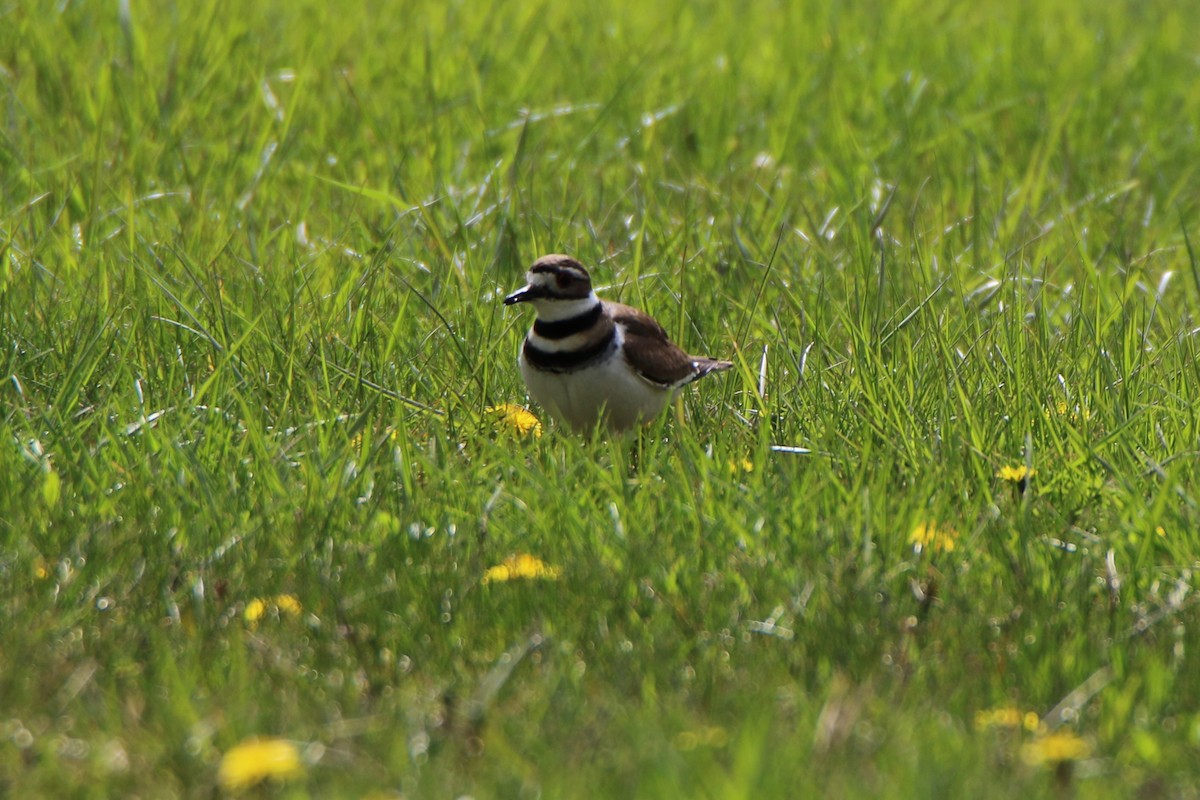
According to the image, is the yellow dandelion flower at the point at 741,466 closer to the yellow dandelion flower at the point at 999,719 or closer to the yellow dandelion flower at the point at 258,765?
the yellow dandelion flower at the point at 999,719

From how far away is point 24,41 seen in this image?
26.0 ft

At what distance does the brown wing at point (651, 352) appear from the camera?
504cm

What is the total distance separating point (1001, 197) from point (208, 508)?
425 cm

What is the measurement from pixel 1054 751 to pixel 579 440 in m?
2.02

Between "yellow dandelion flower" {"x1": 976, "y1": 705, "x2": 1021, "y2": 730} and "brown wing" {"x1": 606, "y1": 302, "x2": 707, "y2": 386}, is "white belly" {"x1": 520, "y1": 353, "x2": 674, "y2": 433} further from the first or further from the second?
"yellow dandelion flower" {"x1": 976, "y1": 705, "x2": 1021, "y2": 730}

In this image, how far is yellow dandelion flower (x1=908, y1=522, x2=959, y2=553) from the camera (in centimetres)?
385

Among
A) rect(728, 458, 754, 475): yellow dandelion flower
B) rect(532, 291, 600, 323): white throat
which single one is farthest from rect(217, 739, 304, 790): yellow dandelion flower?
rect(532, 291, 600, 323): white throat

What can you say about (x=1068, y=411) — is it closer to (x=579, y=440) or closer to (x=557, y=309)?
(x=579, y=440)

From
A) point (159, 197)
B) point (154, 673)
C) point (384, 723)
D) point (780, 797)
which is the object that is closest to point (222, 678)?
point (154, 673)

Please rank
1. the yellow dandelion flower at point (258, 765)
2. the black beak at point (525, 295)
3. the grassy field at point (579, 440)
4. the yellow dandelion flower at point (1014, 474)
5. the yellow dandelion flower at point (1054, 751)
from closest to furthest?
the yellow dandelion flower at point (258, 765) < the yellow dandelion flower at point (1054, 751) < the grassy field at point (579, 440) < the yellow dandelion flower at point (1014, 474) < the black beak at point (525, 295)

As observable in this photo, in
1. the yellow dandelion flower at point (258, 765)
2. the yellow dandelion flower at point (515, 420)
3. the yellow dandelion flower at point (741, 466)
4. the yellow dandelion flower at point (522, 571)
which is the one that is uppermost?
the yellow dandelion flower at point (258, 765)

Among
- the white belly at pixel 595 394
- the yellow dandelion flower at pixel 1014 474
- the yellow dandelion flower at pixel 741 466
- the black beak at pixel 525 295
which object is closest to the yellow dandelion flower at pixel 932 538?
the yellow dandelion flower at pixel 1014 474

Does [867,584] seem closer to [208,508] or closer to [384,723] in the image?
[384,723]

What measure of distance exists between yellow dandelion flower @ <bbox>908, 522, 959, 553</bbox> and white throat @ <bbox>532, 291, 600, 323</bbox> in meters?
1.49
